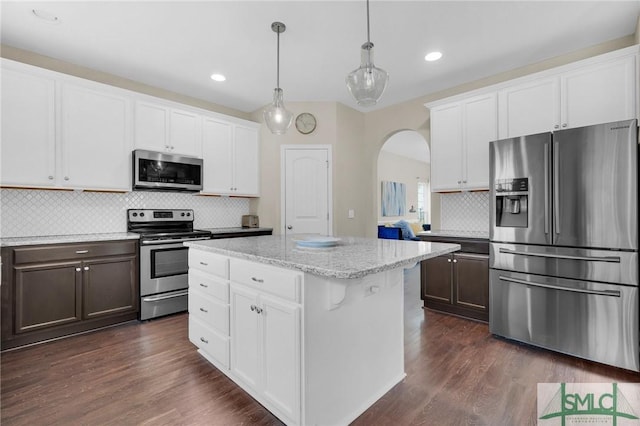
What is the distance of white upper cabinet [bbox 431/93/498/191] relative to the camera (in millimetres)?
A: 3365

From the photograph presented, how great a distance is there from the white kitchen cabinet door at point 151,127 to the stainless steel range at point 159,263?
789 millimetres

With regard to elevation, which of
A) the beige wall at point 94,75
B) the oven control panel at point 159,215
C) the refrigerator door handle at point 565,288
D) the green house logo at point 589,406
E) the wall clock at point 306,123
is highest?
the beige wall at point 94,75

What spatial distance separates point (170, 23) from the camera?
8.57 ft

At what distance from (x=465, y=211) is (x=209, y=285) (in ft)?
10.2

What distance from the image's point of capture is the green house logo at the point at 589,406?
176 cm

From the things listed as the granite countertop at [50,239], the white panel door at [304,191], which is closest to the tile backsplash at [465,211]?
the white panel door at [304,191]

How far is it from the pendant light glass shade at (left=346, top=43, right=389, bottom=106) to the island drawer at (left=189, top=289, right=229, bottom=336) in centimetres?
166

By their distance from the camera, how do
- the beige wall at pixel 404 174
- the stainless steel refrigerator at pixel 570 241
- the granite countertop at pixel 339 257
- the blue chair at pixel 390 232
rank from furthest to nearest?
the beige wall at pixel 404 174 < the blue chair at pixel 390 232 < the stainless steel refrigerator at pixel 570 241 < the granite countertop at pixel 339 257

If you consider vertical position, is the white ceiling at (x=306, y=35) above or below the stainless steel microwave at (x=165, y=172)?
above

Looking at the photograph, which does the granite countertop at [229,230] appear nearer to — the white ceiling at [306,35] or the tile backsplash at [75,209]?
the tile backsplash at [75,209]

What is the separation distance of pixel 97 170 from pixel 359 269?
321 cm

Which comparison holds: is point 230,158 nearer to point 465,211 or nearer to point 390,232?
point 465,211

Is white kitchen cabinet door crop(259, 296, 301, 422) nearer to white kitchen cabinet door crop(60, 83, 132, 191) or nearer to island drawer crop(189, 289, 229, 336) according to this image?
island drawer crop(189, 289, 229, 336)

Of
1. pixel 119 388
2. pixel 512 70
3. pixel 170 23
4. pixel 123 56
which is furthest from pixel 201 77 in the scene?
pixel 512 70
